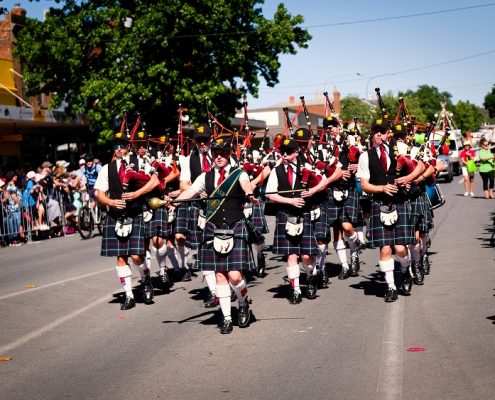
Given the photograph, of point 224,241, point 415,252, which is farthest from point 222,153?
point 415,252

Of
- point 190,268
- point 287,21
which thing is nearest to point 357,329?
point 190,268

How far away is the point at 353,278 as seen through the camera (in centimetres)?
1138

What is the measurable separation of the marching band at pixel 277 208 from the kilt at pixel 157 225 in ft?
0.05

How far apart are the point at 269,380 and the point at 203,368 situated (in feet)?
2.22

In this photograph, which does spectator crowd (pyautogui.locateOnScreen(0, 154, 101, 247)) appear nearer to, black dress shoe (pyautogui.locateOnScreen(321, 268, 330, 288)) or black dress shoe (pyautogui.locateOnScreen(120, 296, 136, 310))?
black dress shoe (pyautogui.locateOnScreen(120, 296, 136, 310))

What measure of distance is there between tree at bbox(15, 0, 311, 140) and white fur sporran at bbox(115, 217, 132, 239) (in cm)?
1971

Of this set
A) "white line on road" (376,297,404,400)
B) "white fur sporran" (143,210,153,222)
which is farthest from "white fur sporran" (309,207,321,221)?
"white fur sporran" (143,210,153,222)

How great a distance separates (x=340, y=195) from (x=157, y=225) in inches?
104

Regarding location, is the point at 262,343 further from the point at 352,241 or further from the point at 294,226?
the point at 352,241

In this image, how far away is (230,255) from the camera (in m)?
8.19

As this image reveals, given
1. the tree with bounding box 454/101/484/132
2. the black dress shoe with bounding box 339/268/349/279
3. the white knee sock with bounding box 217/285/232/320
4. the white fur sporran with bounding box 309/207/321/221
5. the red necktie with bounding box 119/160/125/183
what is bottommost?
the black dress shoe with bounding box 339/268/349/279

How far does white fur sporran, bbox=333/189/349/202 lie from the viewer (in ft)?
38.8

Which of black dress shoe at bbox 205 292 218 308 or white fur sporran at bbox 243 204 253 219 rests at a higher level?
white fur sporran at bbox 243 204 253 219

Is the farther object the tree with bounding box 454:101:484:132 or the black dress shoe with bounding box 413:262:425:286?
the tree with bounding box 454:101:484:132
